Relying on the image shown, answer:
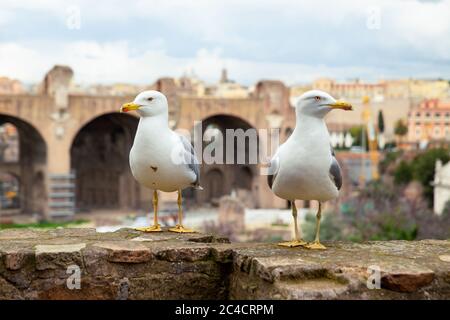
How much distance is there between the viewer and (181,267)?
11.2ft

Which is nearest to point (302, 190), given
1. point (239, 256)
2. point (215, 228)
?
point (239, 256)

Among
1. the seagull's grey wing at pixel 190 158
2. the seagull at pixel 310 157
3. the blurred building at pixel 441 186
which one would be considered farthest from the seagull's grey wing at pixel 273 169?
the blurred building at pixel 441 186

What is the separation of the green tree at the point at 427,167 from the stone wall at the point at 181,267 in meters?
23.5

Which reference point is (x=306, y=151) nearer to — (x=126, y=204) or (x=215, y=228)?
(x=215, y=228)

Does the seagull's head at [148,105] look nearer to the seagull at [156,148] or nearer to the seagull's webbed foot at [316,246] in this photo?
the seagull at [156,148]

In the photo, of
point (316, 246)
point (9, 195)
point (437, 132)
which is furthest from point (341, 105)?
point (437, 132)

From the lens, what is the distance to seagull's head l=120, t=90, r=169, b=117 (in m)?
3.94

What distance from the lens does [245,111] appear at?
23578 millimetres

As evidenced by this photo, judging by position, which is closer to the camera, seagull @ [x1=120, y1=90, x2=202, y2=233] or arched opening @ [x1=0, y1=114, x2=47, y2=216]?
seagull @ [x1=120, y1=90, x2=202, y2=233]

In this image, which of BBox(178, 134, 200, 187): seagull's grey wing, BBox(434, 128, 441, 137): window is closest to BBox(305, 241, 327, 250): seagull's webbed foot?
BBox(178, 134, 200, 187): seagull's grey wing

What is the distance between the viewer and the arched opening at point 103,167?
25.2 m

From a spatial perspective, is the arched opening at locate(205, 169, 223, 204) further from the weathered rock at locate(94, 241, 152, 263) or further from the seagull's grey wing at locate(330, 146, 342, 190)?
the weathered rock at locate(94, 241, 152, 263)

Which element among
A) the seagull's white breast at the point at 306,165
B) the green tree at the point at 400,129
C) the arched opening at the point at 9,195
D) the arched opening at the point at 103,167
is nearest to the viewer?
the seagull's white breast at the point at 306,165

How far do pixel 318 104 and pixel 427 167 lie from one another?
81.6ft
